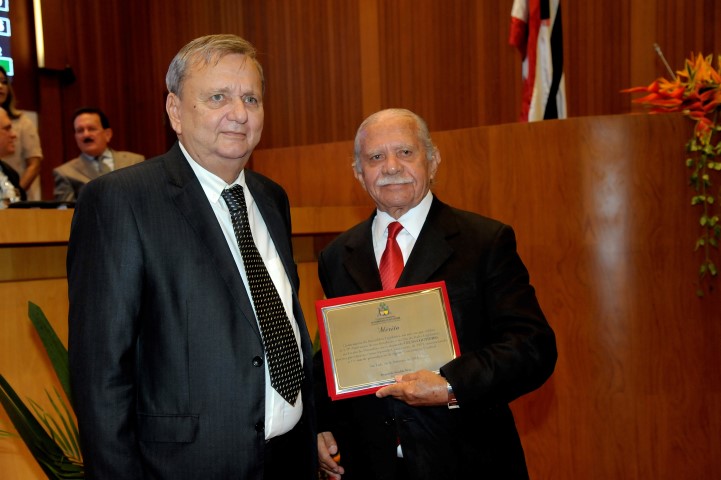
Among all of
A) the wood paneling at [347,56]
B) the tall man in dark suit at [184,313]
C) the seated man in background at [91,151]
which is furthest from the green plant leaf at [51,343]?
the wood paneling at [347,56]

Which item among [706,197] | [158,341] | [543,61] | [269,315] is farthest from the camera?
[543,61]

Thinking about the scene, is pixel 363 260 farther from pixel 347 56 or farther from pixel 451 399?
pixel 347 56

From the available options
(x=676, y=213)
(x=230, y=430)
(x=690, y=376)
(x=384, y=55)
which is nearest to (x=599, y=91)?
(x=384, y=55)

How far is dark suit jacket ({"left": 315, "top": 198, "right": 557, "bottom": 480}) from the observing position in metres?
1.83

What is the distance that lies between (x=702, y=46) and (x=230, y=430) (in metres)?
4.54

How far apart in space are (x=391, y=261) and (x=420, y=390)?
1.34ft

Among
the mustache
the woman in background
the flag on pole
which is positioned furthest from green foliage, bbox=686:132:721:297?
the woman in background

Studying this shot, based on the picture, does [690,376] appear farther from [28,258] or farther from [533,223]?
[28,258]

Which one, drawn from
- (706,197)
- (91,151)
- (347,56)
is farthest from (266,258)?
(347,56)

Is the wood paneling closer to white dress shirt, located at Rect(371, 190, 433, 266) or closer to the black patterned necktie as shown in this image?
white dress shirt, located at Rect(371, 190, 433, 266)

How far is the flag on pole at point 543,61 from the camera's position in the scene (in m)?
3.87

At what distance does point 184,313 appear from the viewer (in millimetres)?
1534

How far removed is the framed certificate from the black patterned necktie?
0.44ft

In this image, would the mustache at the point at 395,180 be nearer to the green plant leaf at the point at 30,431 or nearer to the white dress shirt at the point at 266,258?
the white dress shirt at the point at 266,258
